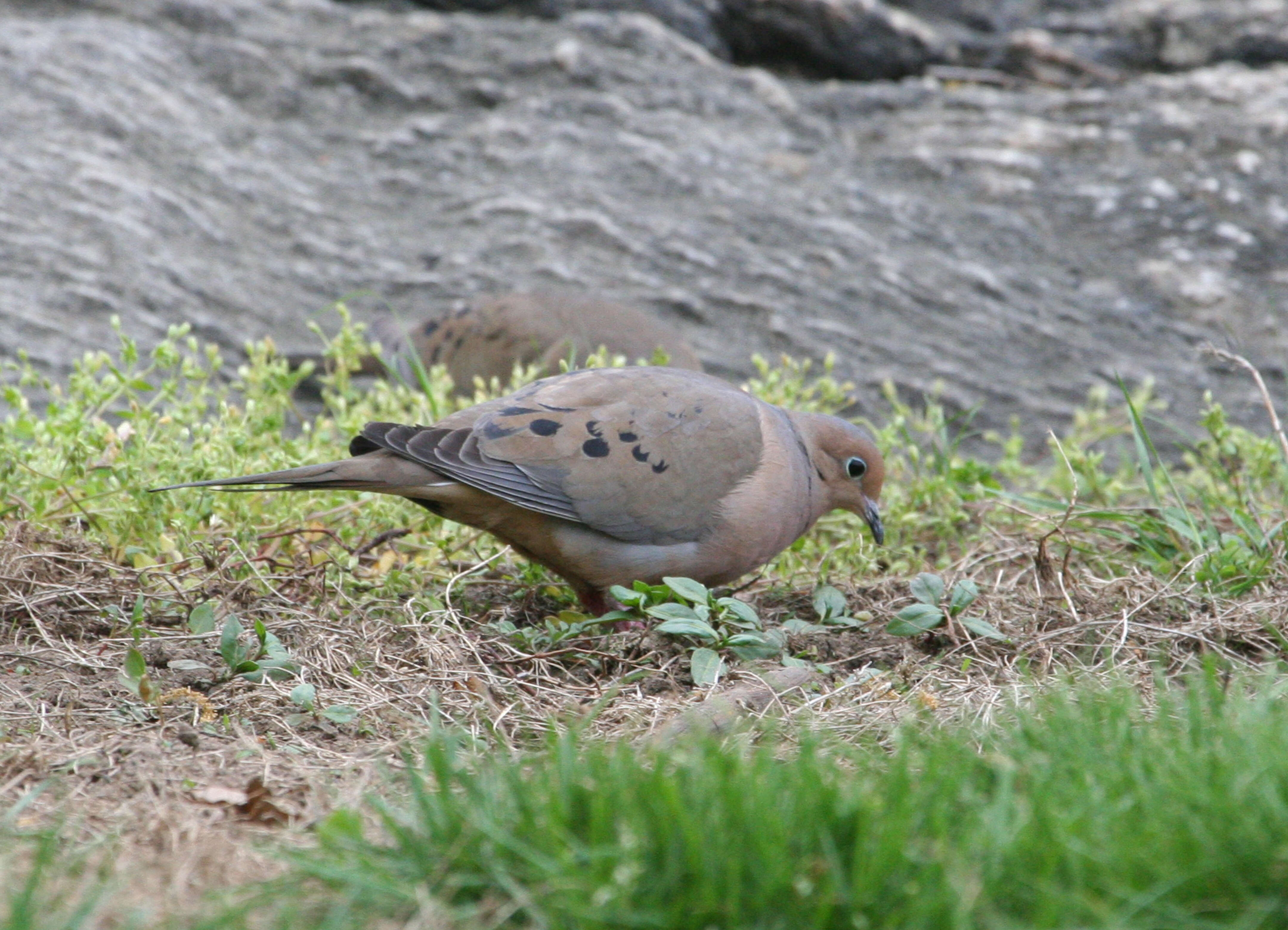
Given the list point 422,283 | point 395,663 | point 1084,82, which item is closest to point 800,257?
point 422,283

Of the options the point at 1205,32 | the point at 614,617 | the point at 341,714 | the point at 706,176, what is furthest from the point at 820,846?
the point at 1205,32

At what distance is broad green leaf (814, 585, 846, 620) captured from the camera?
3.64 metres

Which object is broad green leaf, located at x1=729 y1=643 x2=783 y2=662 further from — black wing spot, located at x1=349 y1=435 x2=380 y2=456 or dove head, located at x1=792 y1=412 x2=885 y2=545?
black wing spot, located at x1=349 y1=435 x2=380 y2=456

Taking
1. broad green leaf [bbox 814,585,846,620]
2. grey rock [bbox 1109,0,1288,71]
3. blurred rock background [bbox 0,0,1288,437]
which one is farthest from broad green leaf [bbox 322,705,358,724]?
grey rock [bbox 1109,0,1288,71]

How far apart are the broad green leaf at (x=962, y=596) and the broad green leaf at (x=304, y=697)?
1.77 meters

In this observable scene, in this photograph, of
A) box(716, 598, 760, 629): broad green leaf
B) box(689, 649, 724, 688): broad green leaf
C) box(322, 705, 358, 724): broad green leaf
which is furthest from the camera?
box(716, 598, 760, 629): broad green leaf

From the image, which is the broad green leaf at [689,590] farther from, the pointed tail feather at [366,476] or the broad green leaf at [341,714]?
the broad green leaf at [341,714]

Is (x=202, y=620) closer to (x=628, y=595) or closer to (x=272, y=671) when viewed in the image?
(x=272, y=671)

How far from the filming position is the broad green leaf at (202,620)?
3340 millimetres

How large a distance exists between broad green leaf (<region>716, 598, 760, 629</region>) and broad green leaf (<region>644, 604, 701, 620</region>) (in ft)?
0.33

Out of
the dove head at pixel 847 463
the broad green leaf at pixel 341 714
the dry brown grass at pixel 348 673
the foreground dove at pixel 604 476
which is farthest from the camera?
the dove head at pixel 847 463

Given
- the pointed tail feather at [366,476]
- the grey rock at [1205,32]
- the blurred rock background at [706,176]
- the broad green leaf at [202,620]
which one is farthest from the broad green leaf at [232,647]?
the grey rock at [1205,32]

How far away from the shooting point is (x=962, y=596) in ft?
11.5

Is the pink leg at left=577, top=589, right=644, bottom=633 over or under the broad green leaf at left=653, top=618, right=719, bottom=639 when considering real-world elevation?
under
